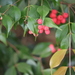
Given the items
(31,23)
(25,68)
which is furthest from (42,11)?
(25,68)

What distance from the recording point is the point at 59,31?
3.12ft

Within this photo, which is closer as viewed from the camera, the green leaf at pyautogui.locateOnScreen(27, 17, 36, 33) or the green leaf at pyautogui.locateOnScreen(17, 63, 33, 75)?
the green leaf at pyautogui.locateOnScreen(27, 17, 36, 33)

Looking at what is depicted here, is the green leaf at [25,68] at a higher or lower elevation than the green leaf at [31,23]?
lower

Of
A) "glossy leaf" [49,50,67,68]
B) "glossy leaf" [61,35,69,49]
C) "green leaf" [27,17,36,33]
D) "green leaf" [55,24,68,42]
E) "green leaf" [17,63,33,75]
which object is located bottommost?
"green leaf" [17,63,33,75]

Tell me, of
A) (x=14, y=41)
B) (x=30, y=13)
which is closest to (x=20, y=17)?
(x=30, y=13)

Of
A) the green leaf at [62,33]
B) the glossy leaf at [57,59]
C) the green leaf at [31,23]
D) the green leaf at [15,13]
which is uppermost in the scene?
the green leaf at [15,13]

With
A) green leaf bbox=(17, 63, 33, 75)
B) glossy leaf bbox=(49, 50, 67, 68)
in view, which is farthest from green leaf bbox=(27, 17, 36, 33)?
green leaf bbox=(17, 63, 33, 75)

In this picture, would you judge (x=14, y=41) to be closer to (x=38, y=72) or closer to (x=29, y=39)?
(x=38, y=72)

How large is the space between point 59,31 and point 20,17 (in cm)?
20

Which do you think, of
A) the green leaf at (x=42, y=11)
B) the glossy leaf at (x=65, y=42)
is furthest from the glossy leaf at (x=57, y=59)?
the green leaf at (x=42, y=11)

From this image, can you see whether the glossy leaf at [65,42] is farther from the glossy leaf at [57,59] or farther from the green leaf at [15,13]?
the green leaf at [15,13]

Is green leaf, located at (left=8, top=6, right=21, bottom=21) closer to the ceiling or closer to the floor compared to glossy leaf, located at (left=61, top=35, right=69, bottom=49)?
closer to the ceiling

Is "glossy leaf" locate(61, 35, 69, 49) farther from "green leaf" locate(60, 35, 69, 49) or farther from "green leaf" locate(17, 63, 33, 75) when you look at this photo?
"green leaf" locate(17, 63, 33, 75)

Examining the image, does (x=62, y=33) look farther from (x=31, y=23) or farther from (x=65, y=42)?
(x=31, y=23)
